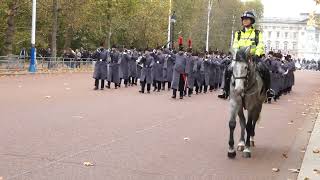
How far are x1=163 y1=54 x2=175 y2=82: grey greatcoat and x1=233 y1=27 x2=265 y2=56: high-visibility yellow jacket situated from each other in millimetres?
15595

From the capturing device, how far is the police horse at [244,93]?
→ 400 inches

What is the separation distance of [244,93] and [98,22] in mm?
47164

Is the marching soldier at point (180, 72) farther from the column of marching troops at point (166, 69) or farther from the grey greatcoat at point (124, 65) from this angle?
the grey greatcoat at point (124, 65)

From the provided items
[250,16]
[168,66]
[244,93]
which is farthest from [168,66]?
[244,93]

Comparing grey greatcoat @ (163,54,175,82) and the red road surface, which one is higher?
grey greatcoat @ (163,54,175,82)

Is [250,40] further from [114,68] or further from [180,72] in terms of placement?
[114,68]

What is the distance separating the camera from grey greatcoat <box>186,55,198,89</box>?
78.0ft

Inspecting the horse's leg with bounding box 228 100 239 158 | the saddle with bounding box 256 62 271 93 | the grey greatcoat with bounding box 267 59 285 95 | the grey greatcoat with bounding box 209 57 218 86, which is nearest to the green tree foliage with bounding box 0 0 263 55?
the grey greatcoat with bounding box 209 57 218 86

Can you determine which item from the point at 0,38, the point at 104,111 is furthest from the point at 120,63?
the point at 0,38

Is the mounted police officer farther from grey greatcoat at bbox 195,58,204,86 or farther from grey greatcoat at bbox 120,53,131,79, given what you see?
grey greatcoat at bbox 120,53,131,79

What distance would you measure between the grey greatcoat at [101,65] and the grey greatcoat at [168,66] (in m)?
2.50

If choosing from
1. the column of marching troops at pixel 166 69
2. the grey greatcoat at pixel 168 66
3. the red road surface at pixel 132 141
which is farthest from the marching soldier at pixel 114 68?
the red road surface at pixel 132 141

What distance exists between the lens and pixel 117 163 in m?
9.16

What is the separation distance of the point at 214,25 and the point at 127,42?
124 feet
